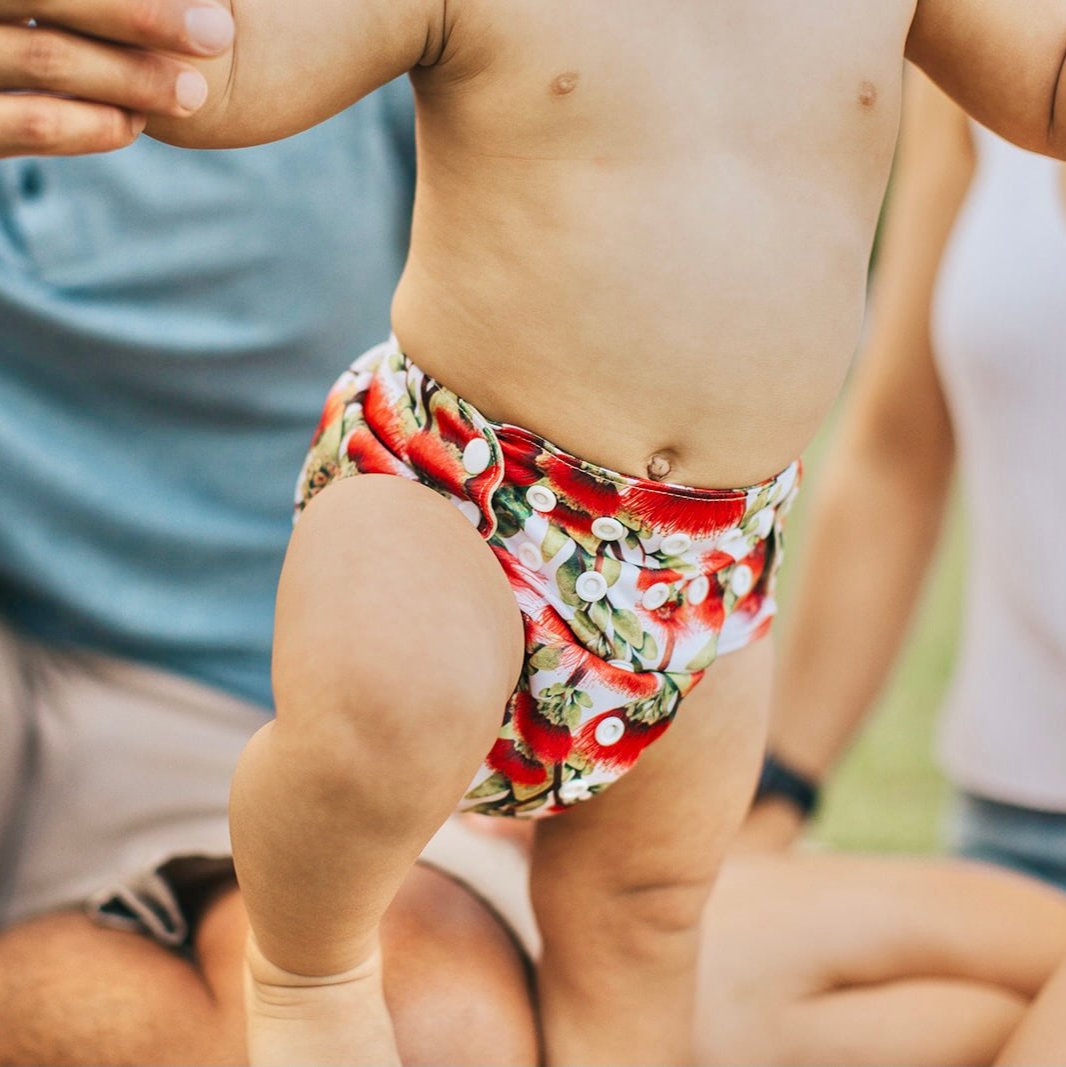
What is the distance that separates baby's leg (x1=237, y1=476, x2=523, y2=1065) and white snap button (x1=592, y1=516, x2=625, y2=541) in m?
0.05

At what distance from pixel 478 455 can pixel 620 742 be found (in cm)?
15

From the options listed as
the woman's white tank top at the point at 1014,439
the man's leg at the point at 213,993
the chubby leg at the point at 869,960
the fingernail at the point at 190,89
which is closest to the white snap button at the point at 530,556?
the fingernail at the point at 190,89

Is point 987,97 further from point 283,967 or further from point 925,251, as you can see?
point 925,251

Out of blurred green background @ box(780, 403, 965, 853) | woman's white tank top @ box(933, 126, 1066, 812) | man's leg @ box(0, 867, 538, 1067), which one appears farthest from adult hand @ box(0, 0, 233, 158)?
blurred green background @ box(780, 403, 965, 853)

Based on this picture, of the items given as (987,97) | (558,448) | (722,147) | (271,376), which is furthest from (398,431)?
(271,376)

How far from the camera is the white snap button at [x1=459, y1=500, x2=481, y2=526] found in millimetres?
528

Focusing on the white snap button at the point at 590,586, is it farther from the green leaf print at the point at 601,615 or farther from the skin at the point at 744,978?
the skin at the point at 744,978

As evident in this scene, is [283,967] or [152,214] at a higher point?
[152,214]

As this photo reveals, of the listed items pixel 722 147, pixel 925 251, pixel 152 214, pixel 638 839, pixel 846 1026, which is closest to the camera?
pixel 722 147

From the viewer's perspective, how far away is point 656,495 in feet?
1.77

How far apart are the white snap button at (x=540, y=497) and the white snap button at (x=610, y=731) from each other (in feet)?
0.33

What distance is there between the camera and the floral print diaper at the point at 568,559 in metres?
0.53

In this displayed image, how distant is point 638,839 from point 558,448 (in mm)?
207

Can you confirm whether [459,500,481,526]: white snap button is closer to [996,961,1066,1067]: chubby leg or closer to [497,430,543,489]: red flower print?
[497,430,543,489]: red flower print
